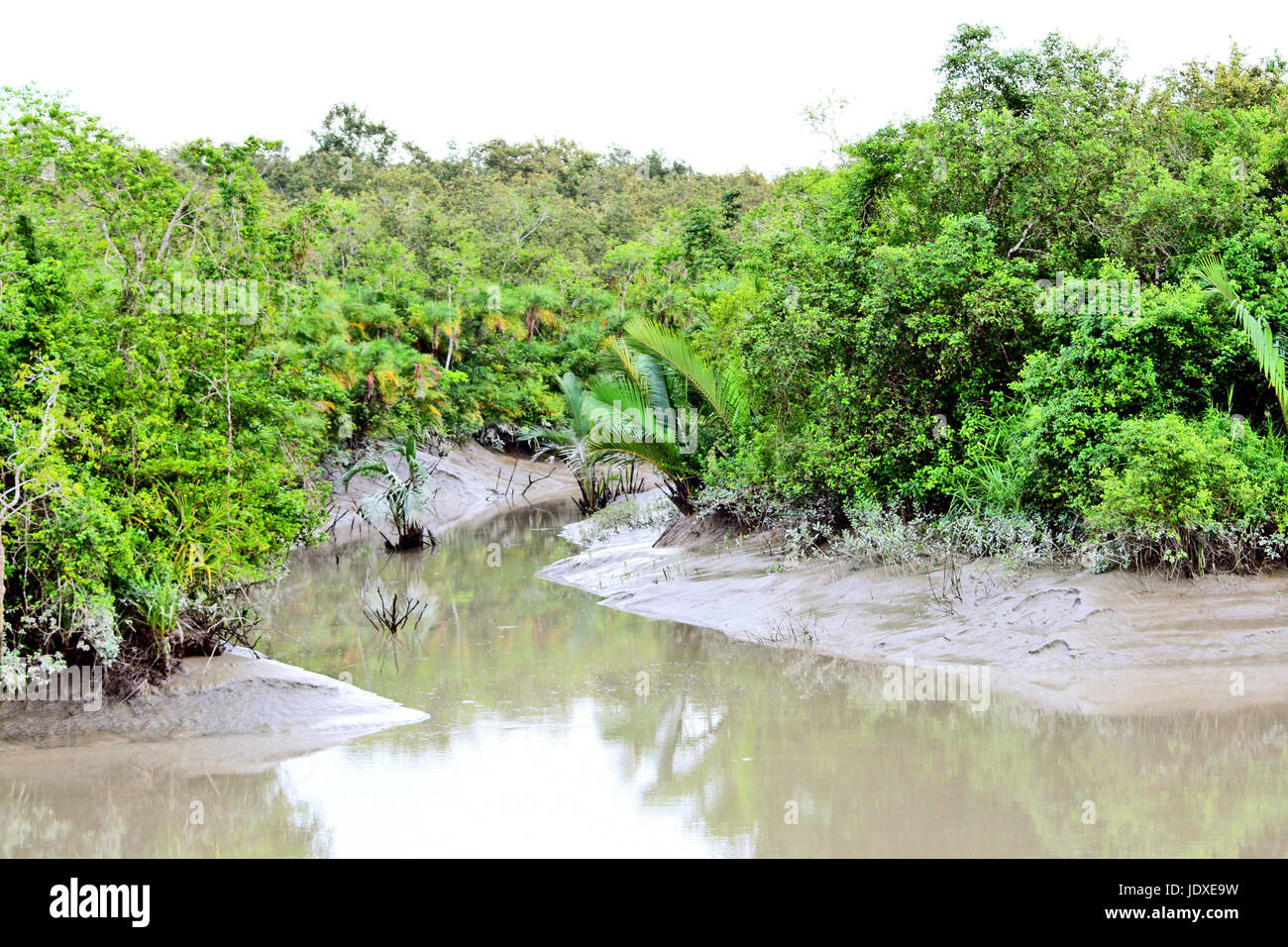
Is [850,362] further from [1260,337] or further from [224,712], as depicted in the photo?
[224,712]

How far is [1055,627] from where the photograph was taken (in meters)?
9.62

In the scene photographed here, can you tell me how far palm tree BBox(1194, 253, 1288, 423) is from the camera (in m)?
9.70

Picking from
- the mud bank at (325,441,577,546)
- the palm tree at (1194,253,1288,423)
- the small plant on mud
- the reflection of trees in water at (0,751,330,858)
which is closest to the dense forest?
the palm tree at (1194,253,1288,423)

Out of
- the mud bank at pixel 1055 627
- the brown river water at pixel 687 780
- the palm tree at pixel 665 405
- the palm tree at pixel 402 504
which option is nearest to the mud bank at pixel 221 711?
the brown river water at pixel 687 780

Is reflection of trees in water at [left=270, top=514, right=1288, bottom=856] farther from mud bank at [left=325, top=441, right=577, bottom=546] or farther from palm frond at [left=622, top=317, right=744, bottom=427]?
mud bank at [left=325, top=441, right=577, bottom=546]

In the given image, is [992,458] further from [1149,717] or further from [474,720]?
[474,720]

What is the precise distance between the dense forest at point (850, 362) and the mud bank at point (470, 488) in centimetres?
528

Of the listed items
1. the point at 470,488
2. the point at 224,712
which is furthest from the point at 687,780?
the point at 470,488

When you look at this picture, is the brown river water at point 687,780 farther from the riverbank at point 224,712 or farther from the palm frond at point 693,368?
the palm frond at point 693,368

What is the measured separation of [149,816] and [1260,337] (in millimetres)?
9052

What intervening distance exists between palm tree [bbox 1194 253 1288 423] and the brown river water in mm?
3045

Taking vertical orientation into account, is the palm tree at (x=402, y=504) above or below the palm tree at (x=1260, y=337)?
below

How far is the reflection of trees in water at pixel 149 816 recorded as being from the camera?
636cm
